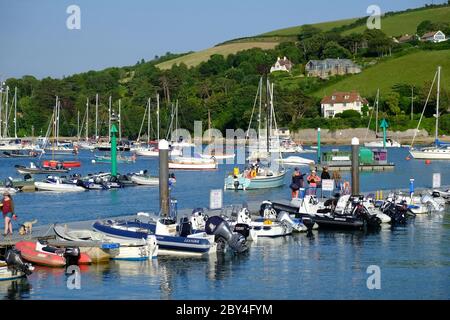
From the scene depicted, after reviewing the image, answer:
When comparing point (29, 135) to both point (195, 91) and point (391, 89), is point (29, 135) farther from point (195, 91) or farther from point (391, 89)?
point (391, 89)

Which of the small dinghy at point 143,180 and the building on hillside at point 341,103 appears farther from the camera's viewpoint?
the building on hillside at point 341,103

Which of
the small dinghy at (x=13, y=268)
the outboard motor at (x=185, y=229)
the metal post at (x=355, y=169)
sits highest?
the metal post at (x=355, y=169)

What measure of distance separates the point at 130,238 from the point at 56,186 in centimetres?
3117

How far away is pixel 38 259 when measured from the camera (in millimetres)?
Answer: 32969

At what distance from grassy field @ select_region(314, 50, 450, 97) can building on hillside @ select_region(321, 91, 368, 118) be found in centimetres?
545

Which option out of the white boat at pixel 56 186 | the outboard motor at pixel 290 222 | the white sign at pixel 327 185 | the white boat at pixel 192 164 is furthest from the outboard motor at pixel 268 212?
the white boat at pixel 192 164

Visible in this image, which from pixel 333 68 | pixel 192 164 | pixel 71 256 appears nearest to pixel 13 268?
pixel 71 256

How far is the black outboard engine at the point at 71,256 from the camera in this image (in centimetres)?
3312

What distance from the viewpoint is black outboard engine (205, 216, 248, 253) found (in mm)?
35875

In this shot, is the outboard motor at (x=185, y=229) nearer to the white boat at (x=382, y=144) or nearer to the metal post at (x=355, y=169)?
the metal post at (x=355, y=169)

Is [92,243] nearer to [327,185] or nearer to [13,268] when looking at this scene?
[13,268]

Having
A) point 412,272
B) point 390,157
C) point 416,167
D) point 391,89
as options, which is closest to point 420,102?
point 391,89

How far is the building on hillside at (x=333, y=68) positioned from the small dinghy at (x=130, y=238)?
15486 centimetres

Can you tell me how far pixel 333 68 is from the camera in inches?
7485
